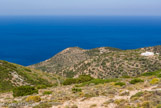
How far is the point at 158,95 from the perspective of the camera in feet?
36.3


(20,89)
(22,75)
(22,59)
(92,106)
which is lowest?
(92,106)

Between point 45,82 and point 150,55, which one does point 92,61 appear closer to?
point 150,55

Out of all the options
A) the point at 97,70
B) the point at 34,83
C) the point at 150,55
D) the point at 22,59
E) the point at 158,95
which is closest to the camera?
the point at 158,95

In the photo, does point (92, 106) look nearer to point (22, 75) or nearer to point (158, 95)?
point (158, 95)

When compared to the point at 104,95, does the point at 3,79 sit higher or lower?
higher

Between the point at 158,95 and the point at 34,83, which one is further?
the point at 34,83

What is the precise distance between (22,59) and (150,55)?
143 meters

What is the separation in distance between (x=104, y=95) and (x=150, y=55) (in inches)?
1949

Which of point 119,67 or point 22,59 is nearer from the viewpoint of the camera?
point 119,67

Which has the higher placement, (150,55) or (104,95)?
(150,55)

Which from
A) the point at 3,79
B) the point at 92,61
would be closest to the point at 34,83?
the point at 3,79

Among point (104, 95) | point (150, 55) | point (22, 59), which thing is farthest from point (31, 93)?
point (22, 59)

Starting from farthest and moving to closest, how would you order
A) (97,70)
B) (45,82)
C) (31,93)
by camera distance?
(97,70) → (45,82) → (31,93)

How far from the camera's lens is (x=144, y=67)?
4875 cm
